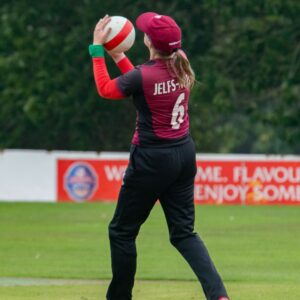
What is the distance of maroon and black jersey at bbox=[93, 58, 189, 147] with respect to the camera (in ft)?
27.2

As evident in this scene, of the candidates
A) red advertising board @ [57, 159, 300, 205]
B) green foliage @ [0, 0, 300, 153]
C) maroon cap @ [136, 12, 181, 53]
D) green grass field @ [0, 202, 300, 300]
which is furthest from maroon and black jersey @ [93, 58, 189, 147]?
green foliage @ [0, 0, 300, 153]

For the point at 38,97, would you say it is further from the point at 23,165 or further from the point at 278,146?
the point at 278,146

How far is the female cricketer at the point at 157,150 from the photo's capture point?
8.34 m

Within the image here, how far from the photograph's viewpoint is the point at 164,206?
8688 millimetres

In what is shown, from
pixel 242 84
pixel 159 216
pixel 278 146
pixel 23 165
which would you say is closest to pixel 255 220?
pixel 159 216

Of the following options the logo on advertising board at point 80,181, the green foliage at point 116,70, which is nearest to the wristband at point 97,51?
the logo on advertising board at point 80,181

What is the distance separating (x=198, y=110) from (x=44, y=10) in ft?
19.7

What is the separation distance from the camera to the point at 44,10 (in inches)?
1597

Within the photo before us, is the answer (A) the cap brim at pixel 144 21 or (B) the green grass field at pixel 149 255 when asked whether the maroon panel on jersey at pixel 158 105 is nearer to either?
(A) the cap brim at pixel 144 21

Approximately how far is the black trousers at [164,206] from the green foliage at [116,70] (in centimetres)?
2792

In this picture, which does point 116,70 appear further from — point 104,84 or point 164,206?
point 104,84

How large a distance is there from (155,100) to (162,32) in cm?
46

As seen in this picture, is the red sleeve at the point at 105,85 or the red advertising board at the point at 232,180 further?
the red advertising board at the point at 232,180

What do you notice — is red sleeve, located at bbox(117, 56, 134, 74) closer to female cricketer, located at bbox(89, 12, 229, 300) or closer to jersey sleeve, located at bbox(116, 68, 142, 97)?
female cricketer, located at bbox(89, 12, 229, 300)
